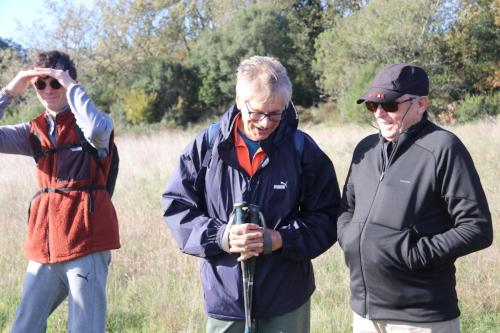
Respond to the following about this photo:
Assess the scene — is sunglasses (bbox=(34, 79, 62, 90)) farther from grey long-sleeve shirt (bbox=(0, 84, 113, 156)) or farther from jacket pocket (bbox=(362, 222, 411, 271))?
jacket pocket (bbox=(362, 222, 411, 271))

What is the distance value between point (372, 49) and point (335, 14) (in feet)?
40.4

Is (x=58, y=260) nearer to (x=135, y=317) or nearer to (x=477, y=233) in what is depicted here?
(x=135, y=317)

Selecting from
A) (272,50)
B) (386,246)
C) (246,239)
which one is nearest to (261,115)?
(246,239)

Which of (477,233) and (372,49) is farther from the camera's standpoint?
(372,49)

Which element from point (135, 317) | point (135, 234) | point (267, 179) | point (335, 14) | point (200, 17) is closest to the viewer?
point (267, 179)

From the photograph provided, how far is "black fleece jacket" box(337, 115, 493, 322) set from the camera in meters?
2.35

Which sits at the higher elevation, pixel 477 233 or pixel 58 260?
pixel 477 233

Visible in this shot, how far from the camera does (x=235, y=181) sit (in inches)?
100

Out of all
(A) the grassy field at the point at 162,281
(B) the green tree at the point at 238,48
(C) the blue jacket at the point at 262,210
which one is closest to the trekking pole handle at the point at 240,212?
(C) the blue jacket at the point at 262,210

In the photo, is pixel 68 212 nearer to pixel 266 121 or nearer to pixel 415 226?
pixel 266 121

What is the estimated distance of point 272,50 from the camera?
37656mm

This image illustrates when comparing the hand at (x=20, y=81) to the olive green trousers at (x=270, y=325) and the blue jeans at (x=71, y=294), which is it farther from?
the olive green trousers at (x=270, y=325)

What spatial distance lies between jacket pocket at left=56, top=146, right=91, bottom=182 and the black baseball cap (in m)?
1.48

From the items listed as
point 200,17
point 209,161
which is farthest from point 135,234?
point 200,17
